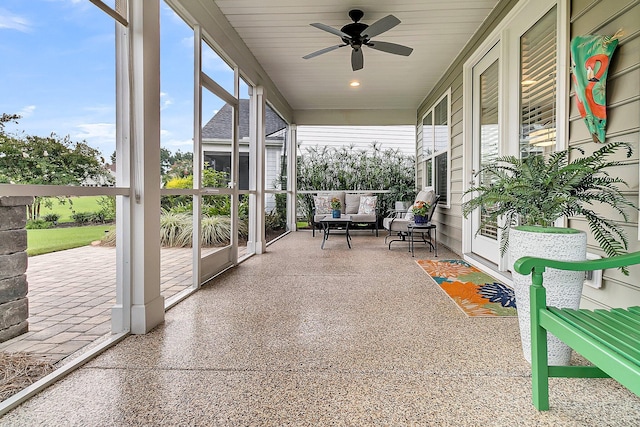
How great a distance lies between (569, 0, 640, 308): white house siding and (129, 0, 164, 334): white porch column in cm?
271

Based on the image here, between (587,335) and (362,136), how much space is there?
7654 millimetres

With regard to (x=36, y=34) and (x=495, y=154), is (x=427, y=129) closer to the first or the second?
(x=495, y=154)

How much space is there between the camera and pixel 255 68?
208 inches

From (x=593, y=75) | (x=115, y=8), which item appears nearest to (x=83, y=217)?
(x=115, y=8)

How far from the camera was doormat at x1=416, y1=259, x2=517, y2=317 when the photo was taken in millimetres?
2766

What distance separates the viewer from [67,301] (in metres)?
2.72

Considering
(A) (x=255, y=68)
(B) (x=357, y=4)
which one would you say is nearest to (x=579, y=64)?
(B) (x=357, y=4)

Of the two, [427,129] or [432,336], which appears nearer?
[432,336]

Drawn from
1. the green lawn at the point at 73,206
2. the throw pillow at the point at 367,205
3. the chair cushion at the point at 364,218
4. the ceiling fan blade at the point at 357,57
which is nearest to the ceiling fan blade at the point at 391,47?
the ceiling fan blade at the point at 357,57

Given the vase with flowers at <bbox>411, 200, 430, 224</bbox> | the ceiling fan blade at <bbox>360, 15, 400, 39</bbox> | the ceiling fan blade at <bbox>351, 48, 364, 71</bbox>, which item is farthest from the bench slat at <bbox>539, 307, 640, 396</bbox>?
the vase with flowers at <bbox>411, 200, 430, 224</bbox>

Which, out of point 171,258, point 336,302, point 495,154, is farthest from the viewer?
point 495,154

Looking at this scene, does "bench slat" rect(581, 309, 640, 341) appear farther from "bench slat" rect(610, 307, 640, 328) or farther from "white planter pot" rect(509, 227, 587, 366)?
"white planter pot" rect(509, 227, 587, 366)

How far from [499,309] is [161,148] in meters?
2.67

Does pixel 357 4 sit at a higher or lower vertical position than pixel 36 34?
higher
